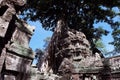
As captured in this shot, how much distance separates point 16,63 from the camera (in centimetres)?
710

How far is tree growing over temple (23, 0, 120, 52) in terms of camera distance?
2042 centimetres

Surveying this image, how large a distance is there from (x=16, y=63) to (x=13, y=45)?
0.61 m

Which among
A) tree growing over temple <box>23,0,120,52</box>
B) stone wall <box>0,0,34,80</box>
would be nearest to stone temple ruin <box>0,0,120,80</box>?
stone wall <box>0,0,34,80</box>

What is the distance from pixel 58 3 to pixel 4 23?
1486 centimetres

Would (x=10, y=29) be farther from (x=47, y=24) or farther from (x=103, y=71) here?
(x=47, y=24)

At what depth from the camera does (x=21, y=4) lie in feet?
22.5

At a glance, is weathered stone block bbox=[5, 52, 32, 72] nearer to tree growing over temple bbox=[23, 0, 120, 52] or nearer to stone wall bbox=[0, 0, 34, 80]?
stone wall bbox=[0, 0, 34, 80]

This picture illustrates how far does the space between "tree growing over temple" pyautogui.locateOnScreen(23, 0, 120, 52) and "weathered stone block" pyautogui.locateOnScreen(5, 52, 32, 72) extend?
12.8 m

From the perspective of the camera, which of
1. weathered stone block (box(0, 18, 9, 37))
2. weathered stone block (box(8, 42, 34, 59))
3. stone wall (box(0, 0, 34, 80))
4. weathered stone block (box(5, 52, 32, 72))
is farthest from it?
weathered stone block (box(8, 42, 34, 59))

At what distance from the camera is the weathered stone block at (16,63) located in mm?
6812

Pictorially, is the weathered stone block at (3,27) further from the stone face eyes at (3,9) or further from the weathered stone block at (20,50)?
the weathered stone block at (20,50)

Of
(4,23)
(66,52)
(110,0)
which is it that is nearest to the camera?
(4,23)

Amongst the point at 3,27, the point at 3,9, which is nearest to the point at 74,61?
the point at 3,9

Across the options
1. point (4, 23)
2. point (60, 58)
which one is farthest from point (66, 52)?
point (4, 23)
